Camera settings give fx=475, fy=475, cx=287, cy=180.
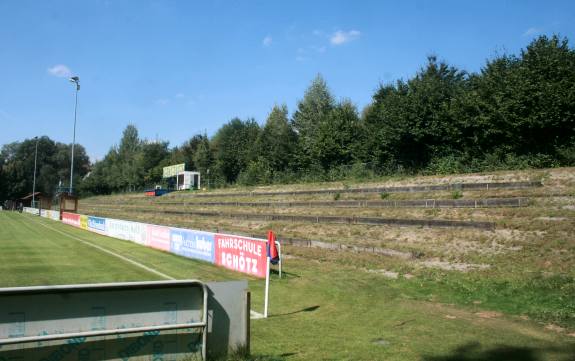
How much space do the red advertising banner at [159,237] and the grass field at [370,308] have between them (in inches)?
197

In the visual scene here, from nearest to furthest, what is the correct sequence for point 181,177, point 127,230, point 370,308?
point 370,308 < point 127,230 < point 181,177

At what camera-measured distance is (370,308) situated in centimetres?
1130

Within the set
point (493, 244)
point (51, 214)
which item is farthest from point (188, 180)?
point (493, 244)

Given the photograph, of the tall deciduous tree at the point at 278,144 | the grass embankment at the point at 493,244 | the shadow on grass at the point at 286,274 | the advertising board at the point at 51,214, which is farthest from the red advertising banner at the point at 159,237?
the advertising board at the point at 51,214

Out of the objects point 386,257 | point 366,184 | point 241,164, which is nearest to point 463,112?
point 366,184

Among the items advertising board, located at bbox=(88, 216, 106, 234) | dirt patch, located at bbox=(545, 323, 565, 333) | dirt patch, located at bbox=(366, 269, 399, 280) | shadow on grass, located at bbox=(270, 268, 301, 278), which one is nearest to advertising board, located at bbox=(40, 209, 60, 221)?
advertising board, located at bbox=(88, 216, 106, 234)

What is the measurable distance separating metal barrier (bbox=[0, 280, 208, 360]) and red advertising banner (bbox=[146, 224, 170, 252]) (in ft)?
65.7

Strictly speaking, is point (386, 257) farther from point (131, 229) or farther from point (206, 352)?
point (131, 229)

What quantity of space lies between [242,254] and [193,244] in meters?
5.41

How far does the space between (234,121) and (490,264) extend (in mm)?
61451

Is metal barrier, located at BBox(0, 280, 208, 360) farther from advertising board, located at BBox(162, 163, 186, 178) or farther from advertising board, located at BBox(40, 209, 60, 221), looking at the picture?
advertising board, located at BBox(162, 163, 186, 178)

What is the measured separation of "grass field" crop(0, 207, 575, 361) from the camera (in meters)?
7.76

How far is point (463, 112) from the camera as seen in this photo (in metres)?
29.0

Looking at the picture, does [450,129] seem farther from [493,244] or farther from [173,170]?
[173,170]
